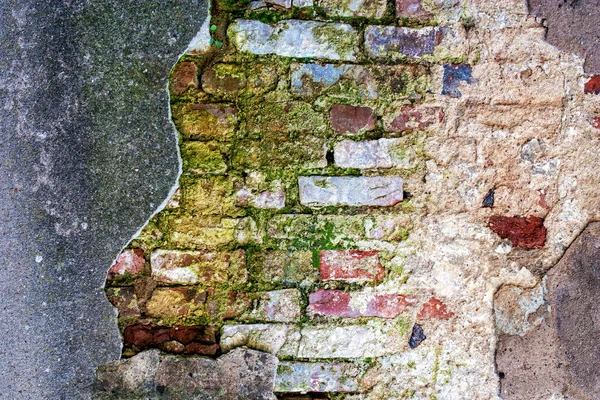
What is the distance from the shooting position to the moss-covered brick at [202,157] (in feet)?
4.16

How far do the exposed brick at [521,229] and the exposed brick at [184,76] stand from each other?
85 cm

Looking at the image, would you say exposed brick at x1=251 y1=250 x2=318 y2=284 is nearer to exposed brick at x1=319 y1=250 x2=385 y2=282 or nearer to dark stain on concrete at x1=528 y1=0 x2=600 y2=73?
exposed brick at x1=319 y1=250 x2=385 y2=282

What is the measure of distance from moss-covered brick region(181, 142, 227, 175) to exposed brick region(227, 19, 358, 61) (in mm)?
264

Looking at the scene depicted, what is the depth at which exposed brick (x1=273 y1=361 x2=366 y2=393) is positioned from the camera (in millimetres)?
1311

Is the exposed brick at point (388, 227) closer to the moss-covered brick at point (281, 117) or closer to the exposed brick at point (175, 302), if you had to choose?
the moss-covered brick at point (281, 117)

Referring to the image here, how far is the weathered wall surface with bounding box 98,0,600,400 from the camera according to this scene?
1.28 m

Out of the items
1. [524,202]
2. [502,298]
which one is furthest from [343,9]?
[502,298]

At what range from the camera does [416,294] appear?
51.7 inches

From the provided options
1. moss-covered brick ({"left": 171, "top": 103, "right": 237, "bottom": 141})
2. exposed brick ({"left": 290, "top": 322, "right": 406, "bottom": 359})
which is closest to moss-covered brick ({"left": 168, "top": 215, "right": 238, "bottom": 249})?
moss-covered brick ({"left": 171, "top": 103, "right": 237, "bottom": 141})

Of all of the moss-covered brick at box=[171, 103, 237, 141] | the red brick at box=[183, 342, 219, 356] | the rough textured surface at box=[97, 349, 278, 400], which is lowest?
the rough textured surface at box=[97, 349, 278, 400]

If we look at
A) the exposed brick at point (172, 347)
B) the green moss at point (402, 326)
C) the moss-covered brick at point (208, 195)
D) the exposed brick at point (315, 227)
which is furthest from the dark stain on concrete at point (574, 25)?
the exposed brick at point (172, 347)

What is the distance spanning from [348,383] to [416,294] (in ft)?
0.97

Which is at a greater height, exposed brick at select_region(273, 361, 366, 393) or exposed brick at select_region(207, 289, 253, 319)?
exposed brick at select_region(207, 289, 253, 319)

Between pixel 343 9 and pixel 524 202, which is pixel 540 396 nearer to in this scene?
pixel 524 202
